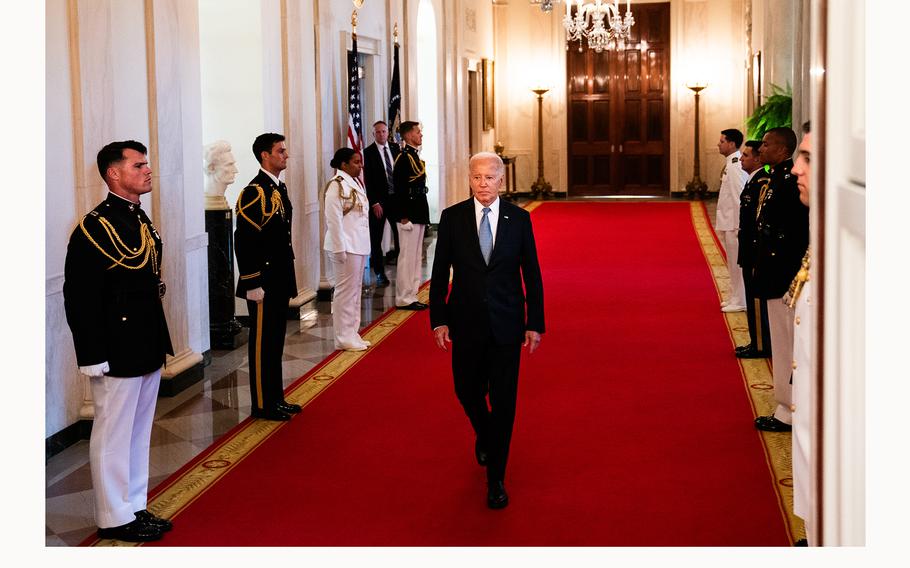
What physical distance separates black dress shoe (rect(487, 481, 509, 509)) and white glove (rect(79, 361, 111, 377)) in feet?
6.09

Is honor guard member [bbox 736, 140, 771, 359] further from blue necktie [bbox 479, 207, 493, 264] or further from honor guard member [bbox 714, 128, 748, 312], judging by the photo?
A: blue necktie [bbox 479, 207, 493, 264]

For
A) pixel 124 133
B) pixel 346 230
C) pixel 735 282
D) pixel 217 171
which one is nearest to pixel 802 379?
pixel 124 133

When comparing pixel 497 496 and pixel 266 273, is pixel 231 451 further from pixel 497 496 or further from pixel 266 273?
pixel 497 496

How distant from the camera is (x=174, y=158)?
25.7 ft

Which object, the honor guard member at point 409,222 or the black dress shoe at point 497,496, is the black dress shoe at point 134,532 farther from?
the honor guard member at point 409,222

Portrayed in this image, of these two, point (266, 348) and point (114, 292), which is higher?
point (114, 292)

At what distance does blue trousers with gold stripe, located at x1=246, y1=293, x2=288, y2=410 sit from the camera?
6734 mm

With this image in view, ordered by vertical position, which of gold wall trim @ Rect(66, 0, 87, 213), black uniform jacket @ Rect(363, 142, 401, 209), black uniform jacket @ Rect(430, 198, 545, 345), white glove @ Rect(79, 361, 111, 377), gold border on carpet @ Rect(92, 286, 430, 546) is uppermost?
gold wall trim @ Rect(66, 0, 87, 213)

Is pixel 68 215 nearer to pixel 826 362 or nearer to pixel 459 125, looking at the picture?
pixel 826 362

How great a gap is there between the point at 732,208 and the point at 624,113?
49.6 feet

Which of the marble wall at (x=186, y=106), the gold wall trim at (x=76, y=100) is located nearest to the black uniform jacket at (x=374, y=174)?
the marble wall at (x=186, y=106)

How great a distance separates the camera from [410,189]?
1126 centimetres

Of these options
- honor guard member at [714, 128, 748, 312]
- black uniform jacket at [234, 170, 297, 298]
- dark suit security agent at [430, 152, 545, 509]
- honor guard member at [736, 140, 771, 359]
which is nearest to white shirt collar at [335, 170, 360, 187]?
black uniform jacket at [234, 170, 297, 298]

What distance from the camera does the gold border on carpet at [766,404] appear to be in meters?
5.09
